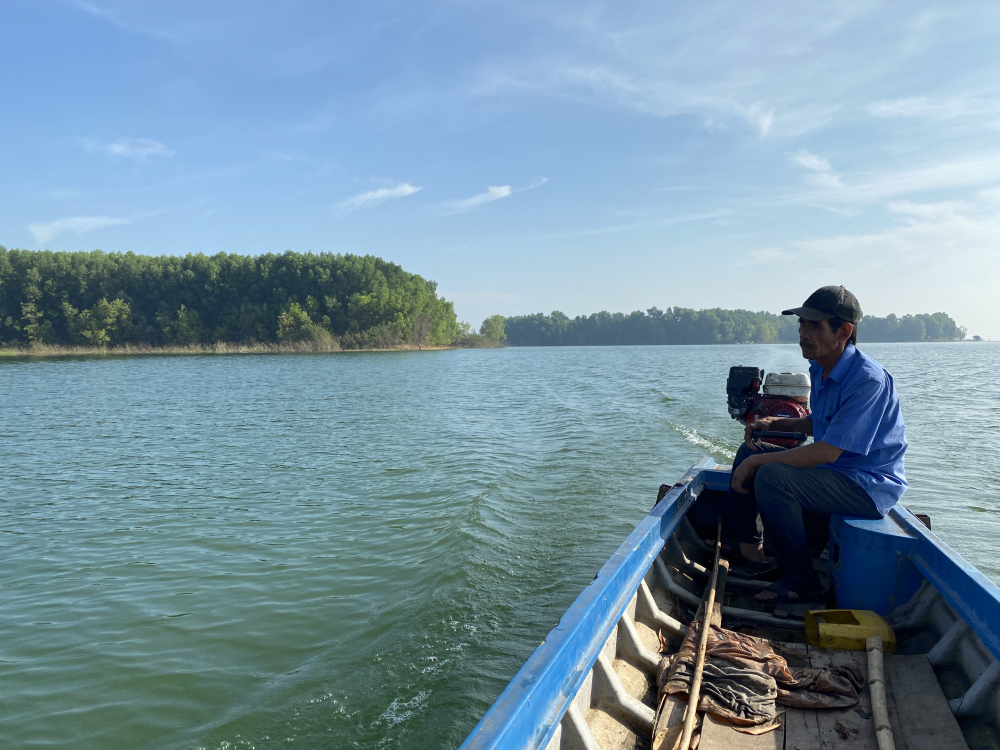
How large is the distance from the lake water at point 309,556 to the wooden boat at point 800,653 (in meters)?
1.34

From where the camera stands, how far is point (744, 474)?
12.8 feet

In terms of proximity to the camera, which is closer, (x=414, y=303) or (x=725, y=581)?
(x=725, y=581)

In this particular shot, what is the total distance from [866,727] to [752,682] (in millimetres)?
440

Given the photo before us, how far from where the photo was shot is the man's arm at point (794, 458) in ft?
11.0

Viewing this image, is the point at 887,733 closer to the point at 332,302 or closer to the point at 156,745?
the point at 156,745

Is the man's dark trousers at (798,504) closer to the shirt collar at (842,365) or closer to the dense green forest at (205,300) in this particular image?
the shirt collar at (842,365)

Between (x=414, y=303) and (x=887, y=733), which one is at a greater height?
(x=414, y=303)

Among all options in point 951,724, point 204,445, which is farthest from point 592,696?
point 204,445

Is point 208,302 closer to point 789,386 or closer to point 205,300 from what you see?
point 205,300

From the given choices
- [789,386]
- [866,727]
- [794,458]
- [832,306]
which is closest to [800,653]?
[866,727]

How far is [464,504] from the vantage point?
318 inches

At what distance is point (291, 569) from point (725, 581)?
401cm

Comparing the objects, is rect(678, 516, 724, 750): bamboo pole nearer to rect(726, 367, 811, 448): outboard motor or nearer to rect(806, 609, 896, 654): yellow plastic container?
rect(806, 609, 896, 654): yellow plastic container

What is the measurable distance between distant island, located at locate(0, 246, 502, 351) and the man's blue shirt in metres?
78.0
